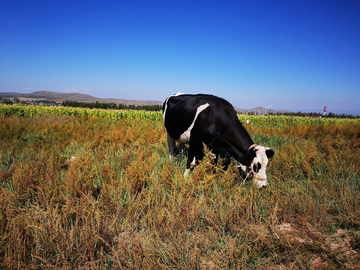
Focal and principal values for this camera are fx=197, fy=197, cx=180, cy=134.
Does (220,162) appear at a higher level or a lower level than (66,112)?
lower

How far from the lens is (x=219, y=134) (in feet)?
12.8

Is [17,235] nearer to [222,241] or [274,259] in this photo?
[222,241]

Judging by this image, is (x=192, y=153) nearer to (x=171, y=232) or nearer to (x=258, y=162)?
(x=258, y=162)

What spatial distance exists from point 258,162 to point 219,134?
1.00m

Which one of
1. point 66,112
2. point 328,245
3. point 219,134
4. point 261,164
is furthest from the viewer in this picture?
point 66,112

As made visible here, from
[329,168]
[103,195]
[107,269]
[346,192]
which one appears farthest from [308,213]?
[103,195]

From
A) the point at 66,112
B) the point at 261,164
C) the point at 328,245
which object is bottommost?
the point at 328,245

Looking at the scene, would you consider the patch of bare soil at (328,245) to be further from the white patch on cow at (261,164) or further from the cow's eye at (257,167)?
the cow's eye at (257,167)

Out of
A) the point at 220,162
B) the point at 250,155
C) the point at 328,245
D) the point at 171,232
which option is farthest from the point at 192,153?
the point at 328,245

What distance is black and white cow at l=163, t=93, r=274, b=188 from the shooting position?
126 inches

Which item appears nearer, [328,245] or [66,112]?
[328,245]

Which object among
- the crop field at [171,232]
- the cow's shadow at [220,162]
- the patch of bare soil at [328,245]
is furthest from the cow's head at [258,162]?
the patch of bare soil at [328,245]

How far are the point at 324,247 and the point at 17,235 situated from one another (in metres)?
3.08

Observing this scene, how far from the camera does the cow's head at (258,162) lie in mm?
3068
